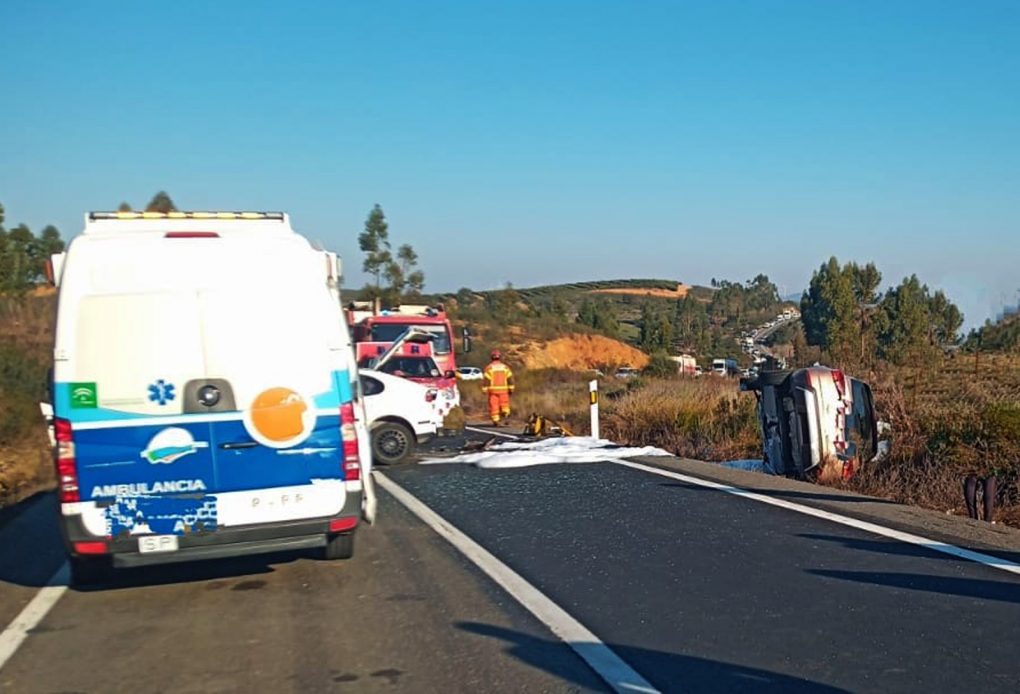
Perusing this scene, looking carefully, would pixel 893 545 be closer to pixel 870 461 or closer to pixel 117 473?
pixel 870 461

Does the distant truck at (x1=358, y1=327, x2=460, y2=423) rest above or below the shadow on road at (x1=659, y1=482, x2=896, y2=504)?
above

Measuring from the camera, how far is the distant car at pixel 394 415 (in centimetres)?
1521

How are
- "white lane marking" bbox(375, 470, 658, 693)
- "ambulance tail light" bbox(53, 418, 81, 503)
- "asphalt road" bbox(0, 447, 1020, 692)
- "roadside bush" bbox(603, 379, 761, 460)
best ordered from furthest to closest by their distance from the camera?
1. "roadside bush" bbox(603, 379, 761, 460)
2. "ambulance tail light" bbox(53, 418, 81, 503)
3. "asphalt road" bbox(0, 447, 1020, 692)
4. "white lane marking" bbox(375, 470, 658, 693)

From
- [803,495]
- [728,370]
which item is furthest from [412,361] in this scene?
[728,370]

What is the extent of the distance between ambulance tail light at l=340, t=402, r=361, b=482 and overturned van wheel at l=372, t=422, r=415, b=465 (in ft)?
25.9

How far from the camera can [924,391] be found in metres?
13.7

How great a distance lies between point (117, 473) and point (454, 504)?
4.81 meters

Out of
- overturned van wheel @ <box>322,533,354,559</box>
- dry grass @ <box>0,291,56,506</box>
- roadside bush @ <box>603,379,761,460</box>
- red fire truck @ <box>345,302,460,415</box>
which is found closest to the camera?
overturned van wheel @ <box>322,533,354,559</box>

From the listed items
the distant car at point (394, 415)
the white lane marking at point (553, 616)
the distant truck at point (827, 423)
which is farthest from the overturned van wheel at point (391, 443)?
the distant truck at point (827, 423)

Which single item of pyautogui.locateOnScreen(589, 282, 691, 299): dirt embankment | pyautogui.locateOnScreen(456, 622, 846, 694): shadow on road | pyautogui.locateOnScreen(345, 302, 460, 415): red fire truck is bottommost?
pyautogui.locateOnScreen(456, 622, 846, 694): shadow on road

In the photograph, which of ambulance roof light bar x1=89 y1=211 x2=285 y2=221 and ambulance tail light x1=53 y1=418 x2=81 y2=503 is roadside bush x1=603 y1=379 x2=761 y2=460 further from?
ambulance tail light x1=53 y1=418 x2=81 y2=503

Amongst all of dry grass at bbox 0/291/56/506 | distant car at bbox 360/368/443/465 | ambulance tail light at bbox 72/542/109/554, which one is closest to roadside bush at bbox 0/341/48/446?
dry grass at bbox 0/291/56/506

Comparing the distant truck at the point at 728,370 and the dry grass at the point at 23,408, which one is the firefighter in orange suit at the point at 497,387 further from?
the dry grass at the point at 23,408

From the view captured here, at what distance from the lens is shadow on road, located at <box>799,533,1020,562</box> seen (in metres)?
7.58
